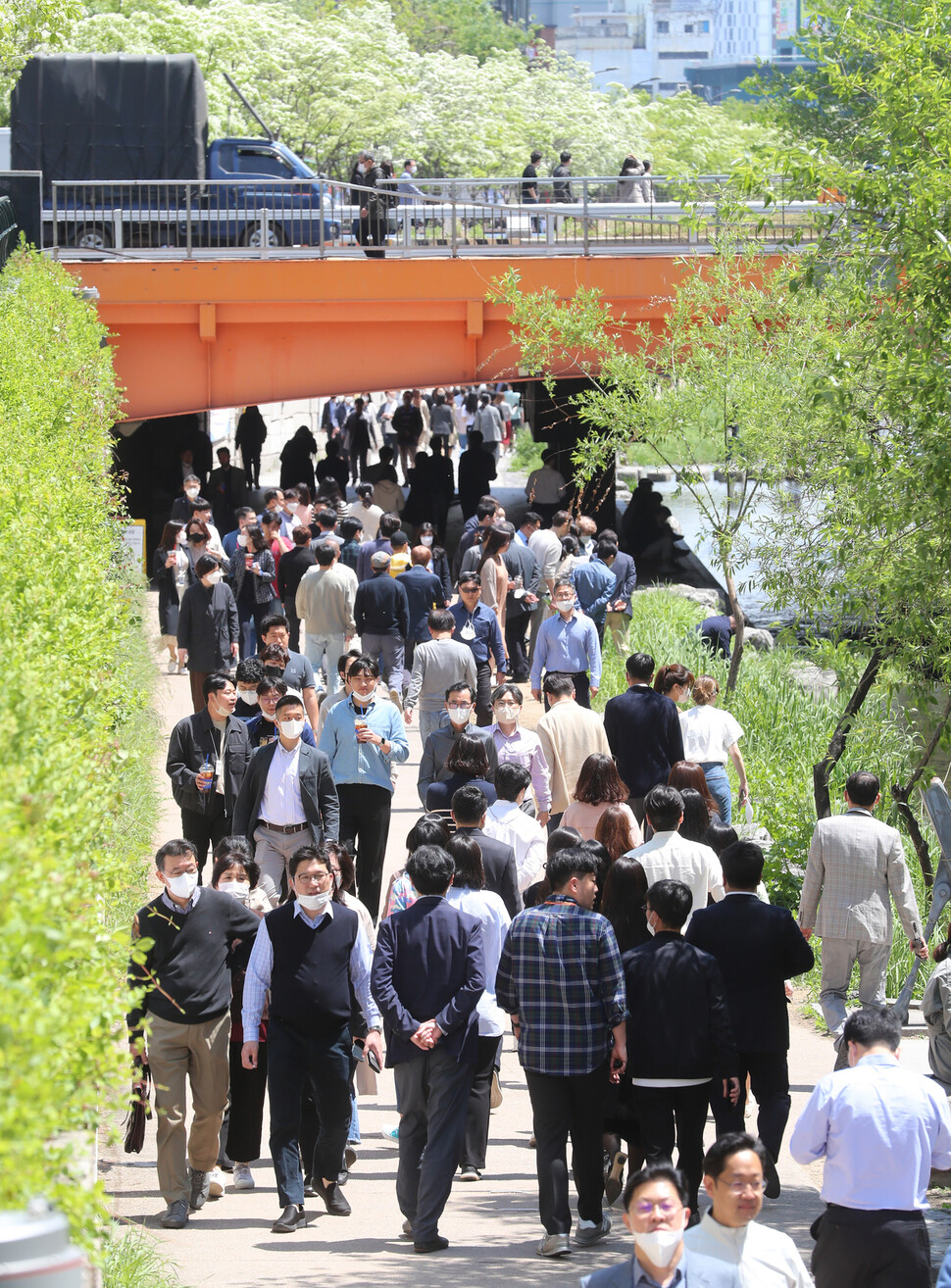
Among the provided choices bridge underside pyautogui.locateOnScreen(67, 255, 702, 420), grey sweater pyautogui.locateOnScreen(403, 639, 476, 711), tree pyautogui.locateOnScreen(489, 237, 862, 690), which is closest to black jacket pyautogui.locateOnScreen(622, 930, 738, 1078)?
grey sweater pyautogui.locateOnScreen(403, 639, 476, 711)

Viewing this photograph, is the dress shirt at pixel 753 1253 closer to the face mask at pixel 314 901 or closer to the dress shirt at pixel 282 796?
the face mask at pixel 314 901

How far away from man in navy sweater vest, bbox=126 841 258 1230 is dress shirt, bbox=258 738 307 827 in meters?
2.10

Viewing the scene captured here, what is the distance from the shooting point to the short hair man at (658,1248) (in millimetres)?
4309

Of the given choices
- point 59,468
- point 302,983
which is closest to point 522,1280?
point 302,983

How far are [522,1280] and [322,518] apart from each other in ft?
32.9

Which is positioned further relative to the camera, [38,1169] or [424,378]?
[424,378]

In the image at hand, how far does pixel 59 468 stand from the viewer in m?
8.83

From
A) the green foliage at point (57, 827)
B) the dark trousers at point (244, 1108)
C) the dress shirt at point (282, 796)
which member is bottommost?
the dark trousers at point (244, 1108)

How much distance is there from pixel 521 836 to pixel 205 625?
5916mm

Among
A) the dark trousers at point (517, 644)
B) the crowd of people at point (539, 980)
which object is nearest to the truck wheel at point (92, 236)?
the dark trousers at point (517, 644)

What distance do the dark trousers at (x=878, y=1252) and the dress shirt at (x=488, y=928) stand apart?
1964mm

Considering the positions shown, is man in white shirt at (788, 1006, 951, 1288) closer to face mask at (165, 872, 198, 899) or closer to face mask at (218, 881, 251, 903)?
face mask at (165, 872, 198, 899)

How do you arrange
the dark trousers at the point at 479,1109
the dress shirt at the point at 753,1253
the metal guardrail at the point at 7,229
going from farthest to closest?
the metal guardrail at the point at 7,229 < the dark trousers at the point at 479,1109 < the dress shirt at the point at 753,1253

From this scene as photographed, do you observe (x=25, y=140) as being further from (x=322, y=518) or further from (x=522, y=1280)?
(x=522, y=1280)
